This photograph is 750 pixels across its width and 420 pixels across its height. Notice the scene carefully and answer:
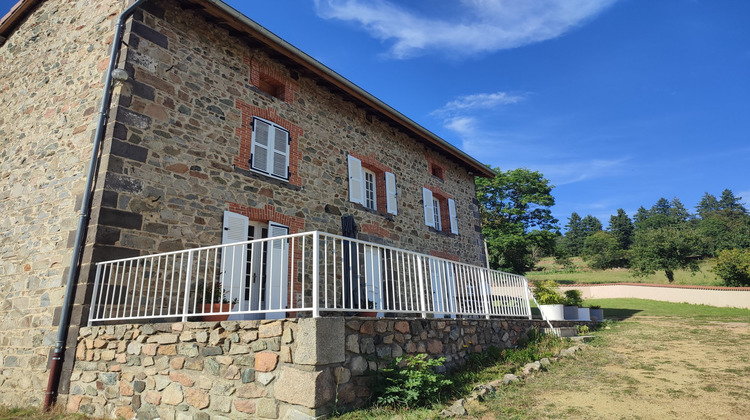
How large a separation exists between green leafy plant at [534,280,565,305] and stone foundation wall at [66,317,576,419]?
6223mm

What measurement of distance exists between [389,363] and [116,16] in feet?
22.9

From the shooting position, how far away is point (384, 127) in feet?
37.0

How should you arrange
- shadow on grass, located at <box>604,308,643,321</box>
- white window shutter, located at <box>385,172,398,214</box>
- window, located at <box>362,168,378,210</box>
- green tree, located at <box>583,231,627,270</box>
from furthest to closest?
green tree, located at <box>583,231,627,270</box> → shadow on grass, located at <box>604,308,643,321</box> → white window shutter, located at <box>385,172,398,214</box> → window, located at <box>362,168,378,210</box>

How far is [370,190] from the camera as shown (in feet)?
35.0

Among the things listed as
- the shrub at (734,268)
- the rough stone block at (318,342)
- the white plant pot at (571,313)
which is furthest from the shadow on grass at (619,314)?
the rough stone block at (318,342)

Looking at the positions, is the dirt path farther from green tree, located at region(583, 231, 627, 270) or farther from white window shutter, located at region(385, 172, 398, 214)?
green tree, located at region(583, 231, 627, 270)

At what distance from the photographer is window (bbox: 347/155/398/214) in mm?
9867

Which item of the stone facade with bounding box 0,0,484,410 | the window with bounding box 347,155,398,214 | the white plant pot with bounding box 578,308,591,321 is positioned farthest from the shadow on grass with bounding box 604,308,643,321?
the stone facade with bounding box 0,0,484,410

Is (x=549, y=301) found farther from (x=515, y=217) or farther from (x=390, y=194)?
(x=515, y=217)

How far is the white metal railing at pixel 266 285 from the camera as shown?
4555 millimetres

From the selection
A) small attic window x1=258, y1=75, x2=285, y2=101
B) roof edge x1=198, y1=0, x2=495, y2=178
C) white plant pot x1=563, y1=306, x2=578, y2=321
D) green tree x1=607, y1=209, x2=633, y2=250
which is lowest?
white plant pot x1=563, y1=306, x2=578, y2=321

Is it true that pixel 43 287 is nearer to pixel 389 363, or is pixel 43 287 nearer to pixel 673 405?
pixel 389 363

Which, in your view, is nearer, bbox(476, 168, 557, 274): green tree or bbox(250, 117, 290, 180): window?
bbox(250, 117, 290, 180): window

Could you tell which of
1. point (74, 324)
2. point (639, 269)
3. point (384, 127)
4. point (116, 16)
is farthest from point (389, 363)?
point (639, 269)
